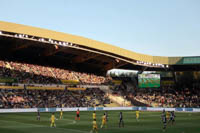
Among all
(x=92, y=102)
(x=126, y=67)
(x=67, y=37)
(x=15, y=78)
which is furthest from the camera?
(x=126, y=67)

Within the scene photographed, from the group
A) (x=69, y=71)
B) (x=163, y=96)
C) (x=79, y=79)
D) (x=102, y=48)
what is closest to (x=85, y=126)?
(x=102, y=48)

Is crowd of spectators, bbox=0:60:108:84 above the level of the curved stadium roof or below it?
below

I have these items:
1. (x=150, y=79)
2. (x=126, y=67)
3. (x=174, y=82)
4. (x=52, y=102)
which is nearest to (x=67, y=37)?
(x=52, y=102)

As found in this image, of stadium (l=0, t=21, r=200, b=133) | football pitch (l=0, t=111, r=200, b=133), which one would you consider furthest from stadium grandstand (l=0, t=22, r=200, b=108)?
football pitch (l=0, t=111, r=200, b=133)

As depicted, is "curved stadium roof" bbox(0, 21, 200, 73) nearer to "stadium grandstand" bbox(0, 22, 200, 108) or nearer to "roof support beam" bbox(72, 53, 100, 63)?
"stadium grandstand" bbox(0, 22, 200, 108)

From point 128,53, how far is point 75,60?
16.4m

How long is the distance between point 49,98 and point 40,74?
9739 millimetres

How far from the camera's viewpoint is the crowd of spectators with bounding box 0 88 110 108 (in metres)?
67.6

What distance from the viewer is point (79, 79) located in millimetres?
90500

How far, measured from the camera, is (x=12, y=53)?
80.6 metres

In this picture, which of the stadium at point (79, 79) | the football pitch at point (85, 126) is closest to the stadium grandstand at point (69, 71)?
the stadium at point (79, 79)

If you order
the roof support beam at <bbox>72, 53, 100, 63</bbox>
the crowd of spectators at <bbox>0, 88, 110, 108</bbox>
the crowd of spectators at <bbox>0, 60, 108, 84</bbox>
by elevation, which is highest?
the roof support beam at <bbox>72, 53, 100, 63</bbox>

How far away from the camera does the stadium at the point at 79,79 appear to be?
2640 inches

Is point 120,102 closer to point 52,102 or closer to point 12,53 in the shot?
point 52,102
